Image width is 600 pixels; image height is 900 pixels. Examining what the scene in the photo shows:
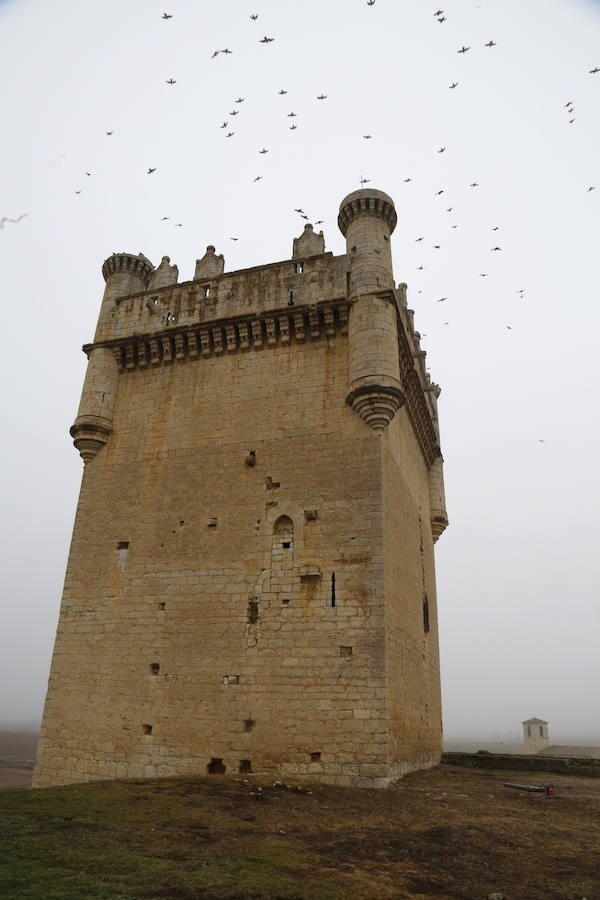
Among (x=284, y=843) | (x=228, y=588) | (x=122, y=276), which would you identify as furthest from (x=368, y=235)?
(x=284, y=843)

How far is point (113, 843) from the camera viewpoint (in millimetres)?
6516

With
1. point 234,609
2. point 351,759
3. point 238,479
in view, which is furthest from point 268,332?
point 351,759

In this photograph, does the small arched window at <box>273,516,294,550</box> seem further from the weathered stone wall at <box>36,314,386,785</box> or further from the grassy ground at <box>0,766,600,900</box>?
the grassy ground at <box>0,766,600,900</box>

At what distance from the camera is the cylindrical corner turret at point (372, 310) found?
13.3m

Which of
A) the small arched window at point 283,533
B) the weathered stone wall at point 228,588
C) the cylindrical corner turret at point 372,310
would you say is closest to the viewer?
the weathered stone wall at point 228,588

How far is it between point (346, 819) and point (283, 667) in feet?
12.7

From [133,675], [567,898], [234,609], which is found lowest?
[567,898]

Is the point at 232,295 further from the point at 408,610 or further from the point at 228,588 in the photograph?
the point at 408,610

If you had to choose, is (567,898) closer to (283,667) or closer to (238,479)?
(283,667)

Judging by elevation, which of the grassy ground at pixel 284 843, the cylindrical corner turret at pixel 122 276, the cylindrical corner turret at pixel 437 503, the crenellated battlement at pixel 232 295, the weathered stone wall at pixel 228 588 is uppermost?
the cylindrical corner turret at pixel 122 276

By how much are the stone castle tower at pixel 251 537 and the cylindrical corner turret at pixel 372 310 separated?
0.05 meters

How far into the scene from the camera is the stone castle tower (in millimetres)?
11891

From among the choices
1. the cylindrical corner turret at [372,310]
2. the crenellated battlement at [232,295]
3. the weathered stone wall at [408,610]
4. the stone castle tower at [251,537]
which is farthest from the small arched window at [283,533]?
the crenellated battlement at [232,295]

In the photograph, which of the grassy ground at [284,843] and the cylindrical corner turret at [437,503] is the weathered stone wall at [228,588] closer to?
the grassy ground at [284,843]
